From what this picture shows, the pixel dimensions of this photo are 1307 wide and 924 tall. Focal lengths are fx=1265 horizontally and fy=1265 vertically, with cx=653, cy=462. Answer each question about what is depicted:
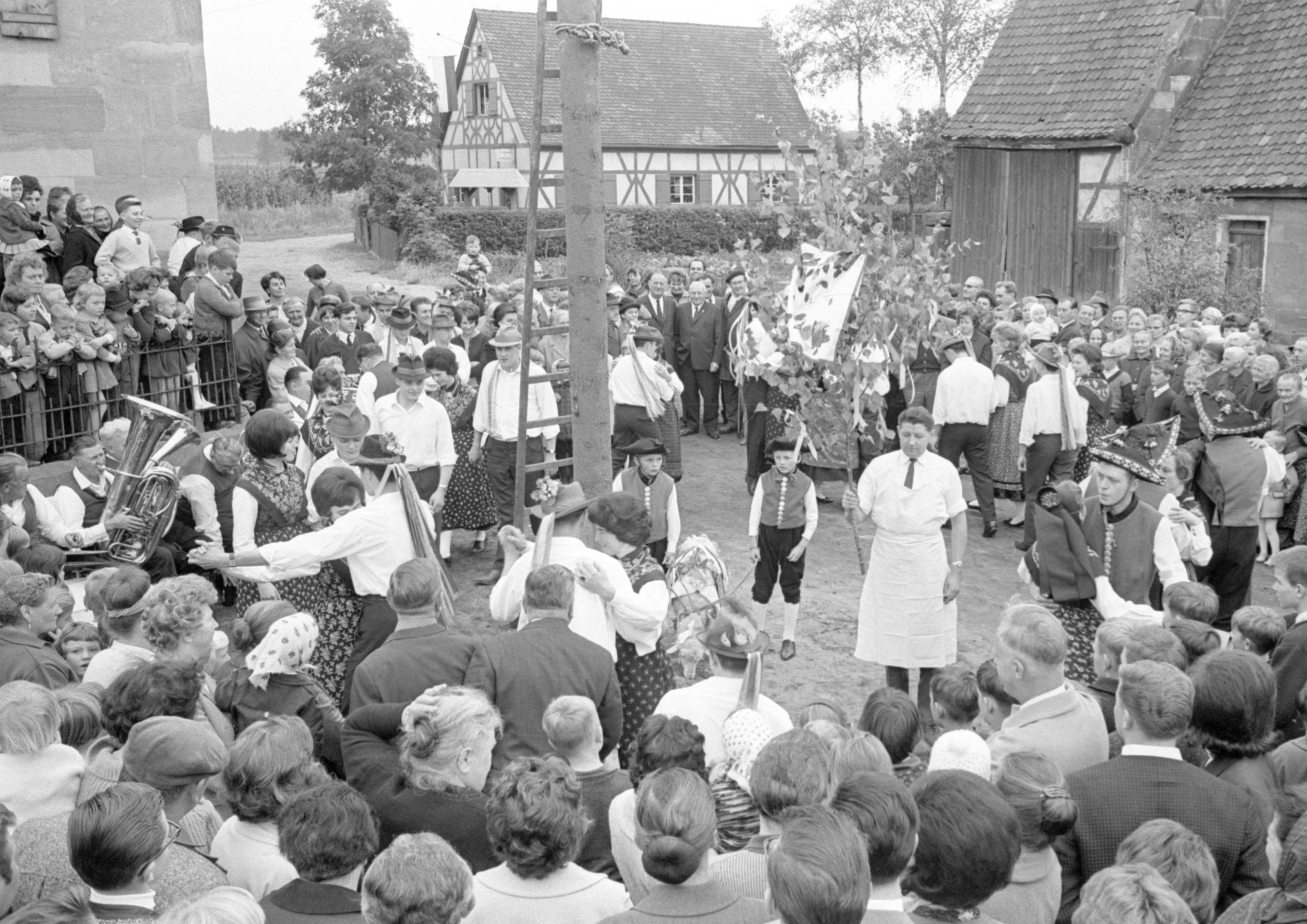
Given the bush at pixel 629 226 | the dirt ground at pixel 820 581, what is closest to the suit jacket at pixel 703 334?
the dirt ground at pixel 820 581

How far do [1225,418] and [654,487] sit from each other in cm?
424

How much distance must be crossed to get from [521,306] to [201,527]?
387 centimetres

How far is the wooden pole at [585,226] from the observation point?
218 inches

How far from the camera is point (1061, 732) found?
4727 mm

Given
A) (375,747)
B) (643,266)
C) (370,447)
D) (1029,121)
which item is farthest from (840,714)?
(643,266)

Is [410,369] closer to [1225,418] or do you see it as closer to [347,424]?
[347,424]

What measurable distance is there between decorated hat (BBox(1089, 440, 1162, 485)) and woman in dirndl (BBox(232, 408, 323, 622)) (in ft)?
14.3

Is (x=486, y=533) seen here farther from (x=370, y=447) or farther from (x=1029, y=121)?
(x=1029, y=121)

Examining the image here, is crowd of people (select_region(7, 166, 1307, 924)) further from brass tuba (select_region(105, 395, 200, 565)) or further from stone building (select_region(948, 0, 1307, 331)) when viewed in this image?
stone building (select_region(948, 0, 1307, 331))

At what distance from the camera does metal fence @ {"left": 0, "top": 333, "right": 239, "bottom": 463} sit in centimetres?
945

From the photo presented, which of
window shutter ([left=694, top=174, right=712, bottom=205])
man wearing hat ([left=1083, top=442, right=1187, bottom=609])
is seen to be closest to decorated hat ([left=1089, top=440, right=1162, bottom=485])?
man wearing hat ([left=1083, top=442, right=1187, bottom=609])

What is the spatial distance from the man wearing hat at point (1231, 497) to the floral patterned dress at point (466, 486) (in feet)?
18.0

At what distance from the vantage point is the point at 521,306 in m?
11.2

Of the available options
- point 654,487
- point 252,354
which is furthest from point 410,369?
point 252,354
